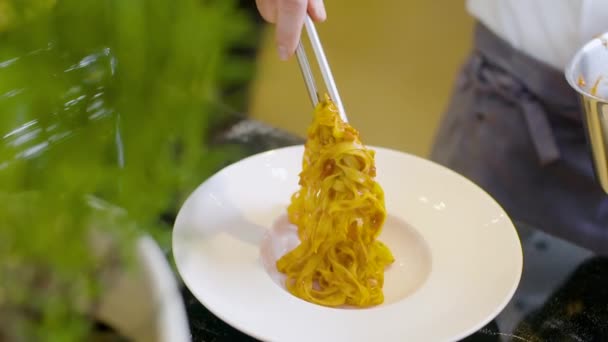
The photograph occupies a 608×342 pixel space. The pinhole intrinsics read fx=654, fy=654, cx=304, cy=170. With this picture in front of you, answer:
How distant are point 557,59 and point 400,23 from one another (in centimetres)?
112

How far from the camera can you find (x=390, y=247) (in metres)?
0.89

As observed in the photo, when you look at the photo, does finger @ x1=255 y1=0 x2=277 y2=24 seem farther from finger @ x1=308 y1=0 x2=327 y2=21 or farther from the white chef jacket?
the white chef jacket

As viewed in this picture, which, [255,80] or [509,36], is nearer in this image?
[255,80]

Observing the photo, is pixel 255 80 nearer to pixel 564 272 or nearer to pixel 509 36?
pixel 564 272

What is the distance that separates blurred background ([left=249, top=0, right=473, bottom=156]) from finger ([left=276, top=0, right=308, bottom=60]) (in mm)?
1317

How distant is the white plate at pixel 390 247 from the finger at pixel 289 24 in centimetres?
22

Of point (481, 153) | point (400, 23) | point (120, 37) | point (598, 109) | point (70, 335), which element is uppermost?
point (120, 37)

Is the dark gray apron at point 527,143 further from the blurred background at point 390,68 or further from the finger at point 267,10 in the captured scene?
the blurred background at point 390,68

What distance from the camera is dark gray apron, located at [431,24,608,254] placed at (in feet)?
3.72

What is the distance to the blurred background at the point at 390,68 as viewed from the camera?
6.89 feet

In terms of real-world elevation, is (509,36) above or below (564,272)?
above

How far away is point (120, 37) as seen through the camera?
252 mm

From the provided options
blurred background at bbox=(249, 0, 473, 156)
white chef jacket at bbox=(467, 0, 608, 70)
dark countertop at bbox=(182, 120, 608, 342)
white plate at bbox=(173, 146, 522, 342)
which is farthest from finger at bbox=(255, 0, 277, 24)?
blurred background at bbox=(249, 0, 473, 156)

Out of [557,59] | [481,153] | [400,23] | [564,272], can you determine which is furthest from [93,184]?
[400,23]
